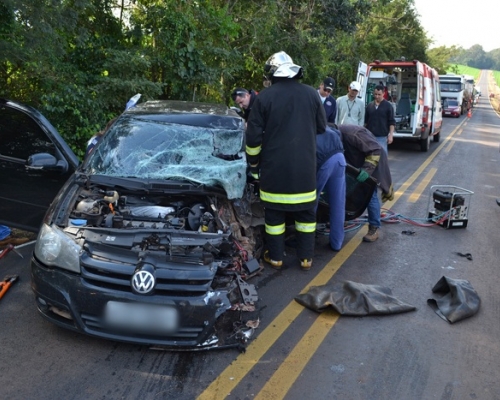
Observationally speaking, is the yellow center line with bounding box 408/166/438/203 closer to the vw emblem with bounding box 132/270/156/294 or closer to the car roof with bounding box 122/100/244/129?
the car roof with bounding box 122/100/244/129

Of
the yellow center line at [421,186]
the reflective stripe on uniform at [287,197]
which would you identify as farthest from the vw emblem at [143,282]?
the yellow center line at [421,186]

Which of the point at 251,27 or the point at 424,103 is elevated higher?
the point at 251,27

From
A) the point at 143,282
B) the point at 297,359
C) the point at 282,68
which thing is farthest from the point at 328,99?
the point at 143,282

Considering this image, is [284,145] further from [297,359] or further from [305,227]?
[297,359]

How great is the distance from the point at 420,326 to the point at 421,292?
72 cm

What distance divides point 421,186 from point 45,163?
7303 millimetres

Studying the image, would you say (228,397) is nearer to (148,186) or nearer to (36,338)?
(36,338)

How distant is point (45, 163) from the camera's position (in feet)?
15.5

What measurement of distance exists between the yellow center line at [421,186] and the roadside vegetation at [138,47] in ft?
15.6

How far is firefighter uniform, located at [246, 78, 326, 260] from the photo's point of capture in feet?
15.7

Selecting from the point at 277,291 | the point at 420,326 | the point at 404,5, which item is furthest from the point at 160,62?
the point at 404,5

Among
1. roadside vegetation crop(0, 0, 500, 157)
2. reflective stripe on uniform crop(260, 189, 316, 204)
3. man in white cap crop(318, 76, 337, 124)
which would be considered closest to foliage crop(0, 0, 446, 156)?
roadside vegetation crop(0, 0, 500, 157)

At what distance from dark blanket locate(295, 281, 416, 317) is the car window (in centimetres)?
305

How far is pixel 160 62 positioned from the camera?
982cm
